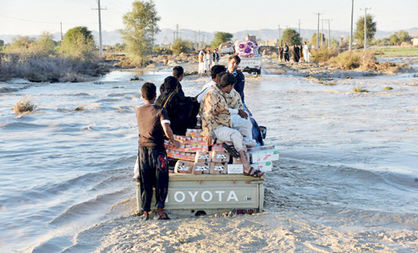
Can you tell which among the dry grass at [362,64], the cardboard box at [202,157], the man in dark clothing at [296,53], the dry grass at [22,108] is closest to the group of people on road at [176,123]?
the cardboard box at [202,157]

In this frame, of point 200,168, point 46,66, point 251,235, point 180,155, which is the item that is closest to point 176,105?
point 180,155

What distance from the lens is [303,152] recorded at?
34.4 feet

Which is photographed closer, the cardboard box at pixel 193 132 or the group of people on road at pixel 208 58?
the cardboard box at pixel 193 132

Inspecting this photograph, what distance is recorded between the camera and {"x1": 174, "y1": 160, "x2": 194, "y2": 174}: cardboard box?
625 centimetres

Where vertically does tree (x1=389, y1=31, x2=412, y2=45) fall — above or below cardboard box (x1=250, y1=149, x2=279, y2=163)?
above

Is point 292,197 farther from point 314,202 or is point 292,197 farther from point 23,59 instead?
point 23,59

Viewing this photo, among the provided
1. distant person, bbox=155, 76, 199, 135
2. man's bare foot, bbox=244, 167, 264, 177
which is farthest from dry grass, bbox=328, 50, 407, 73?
man's bare foot, bbox=244, 167, 264, 177

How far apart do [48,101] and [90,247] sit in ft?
56.9

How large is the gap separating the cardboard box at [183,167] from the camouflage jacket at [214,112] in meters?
0.54

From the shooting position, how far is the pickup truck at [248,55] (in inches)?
1246

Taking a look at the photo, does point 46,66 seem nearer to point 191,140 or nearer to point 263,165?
point 191,140

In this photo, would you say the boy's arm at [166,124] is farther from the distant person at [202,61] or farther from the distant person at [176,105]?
the distant person at [202,61]

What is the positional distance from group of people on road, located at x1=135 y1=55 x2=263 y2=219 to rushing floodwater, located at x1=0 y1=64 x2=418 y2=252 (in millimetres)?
981

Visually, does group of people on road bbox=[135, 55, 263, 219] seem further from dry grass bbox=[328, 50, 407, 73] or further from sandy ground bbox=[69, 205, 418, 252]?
dry grass bbox=[328, 50, 407, 73]
